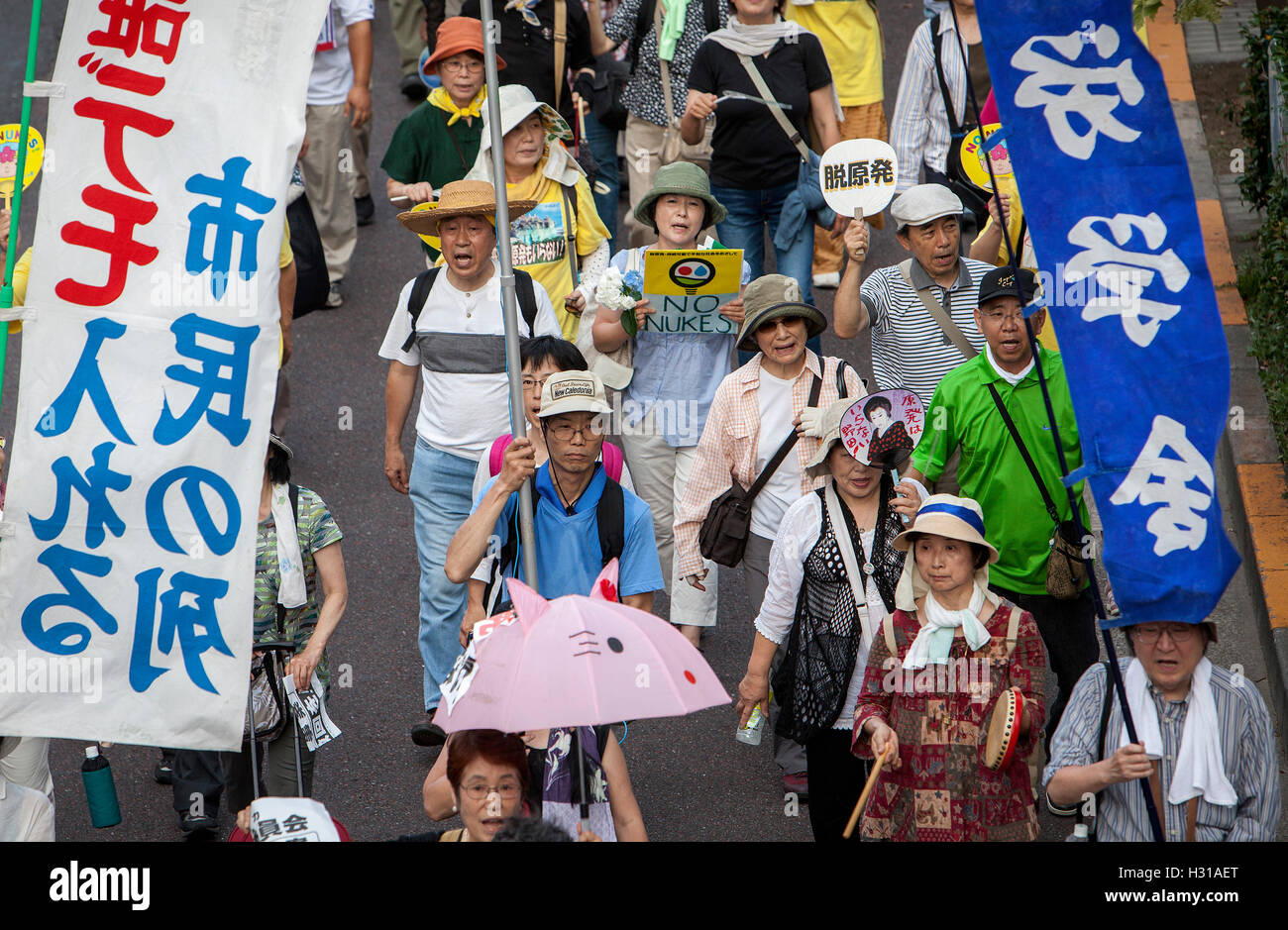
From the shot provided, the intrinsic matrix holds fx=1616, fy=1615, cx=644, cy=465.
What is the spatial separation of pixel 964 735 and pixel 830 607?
0.79 m

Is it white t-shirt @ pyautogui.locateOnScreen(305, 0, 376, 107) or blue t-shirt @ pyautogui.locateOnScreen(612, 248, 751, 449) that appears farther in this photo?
white t-shirt @ pyautogui.locateOnScreen(305, 0, 376, 107)

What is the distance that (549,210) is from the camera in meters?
7.63

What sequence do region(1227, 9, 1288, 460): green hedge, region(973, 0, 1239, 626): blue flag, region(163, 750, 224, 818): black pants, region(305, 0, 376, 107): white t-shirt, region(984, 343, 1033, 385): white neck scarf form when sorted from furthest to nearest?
region(305, 0, 376, 107): white t-shirt, region(1227, 9, 1288, 460): green hedge, region(163, 750, 224, 818): black pants, region(984, 343, 1033, 385): white neck scarf, region(973, 0, 1239, 626): blue flag

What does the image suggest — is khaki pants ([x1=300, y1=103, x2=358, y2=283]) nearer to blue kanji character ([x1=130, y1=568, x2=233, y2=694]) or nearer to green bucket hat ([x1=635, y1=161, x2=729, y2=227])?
green bucket hat ([x1=635, y1=161, x2=729, y2=227])

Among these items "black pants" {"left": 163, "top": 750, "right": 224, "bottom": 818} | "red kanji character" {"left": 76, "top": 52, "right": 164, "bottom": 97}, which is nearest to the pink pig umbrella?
"red kanji character" {"left": 76, "top": 52, "right": 164, "bottom": 97}

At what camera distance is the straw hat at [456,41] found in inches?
335

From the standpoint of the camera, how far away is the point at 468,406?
264 inches

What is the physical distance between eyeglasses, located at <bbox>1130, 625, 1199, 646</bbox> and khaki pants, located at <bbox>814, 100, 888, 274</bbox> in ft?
19.8

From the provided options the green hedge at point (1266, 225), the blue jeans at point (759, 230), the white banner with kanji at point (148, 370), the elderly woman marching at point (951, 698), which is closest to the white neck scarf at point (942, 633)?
the elderly woman marching at point (951, 698)

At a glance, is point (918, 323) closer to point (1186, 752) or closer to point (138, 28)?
point (1186, 752)

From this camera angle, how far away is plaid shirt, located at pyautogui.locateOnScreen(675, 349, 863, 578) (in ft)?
21.2

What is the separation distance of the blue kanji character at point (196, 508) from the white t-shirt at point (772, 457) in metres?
2.70

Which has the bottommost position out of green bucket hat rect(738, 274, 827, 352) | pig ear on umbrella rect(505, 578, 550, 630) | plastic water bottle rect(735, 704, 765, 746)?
plastic water bottle rect(735, 704, 765, 746)

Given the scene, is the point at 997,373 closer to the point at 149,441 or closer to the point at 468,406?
the point at 468,406
